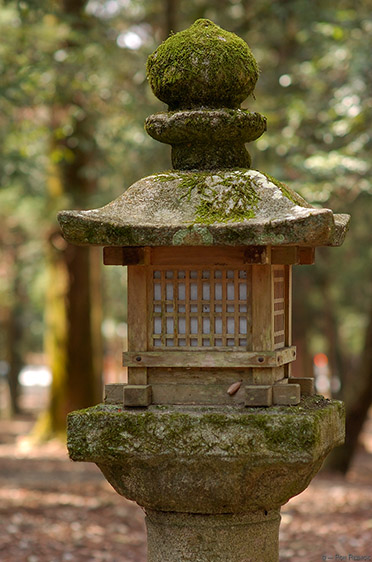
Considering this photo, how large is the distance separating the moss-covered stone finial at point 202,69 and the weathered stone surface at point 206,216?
50 cm

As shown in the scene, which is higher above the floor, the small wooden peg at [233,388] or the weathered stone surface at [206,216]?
the weathered stone surface at [206,216]

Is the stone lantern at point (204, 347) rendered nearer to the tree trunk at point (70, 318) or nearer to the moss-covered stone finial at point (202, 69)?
the moss-covered stone finial at point (202, 69)

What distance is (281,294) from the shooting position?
17.0 feet

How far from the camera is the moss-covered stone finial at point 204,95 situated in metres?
4.88

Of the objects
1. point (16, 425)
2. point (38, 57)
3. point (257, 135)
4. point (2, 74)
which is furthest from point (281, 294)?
point (16, 425)

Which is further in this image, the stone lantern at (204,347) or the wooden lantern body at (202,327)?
the wooden lantern body at (202,327)

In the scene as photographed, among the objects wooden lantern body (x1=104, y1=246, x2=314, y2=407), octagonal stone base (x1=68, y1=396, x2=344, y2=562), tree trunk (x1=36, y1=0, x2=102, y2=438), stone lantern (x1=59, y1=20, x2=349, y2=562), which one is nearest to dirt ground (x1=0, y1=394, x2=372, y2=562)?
tree trunk (x1=36, y1=0, x2=102, y2=438)

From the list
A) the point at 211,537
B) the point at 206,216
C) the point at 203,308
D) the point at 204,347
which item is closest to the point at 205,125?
the point at 206,216

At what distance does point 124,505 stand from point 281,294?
256 inches

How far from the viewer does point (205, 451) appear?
4.56 metres

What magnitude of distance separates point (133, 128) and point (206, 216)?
9.29m

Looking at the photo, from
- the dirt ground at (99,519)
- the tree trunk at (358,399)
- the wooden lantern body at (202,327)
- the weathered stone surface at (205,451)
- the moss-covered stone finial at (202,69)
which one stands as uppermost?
the moss-covered stone finial at (202,69)

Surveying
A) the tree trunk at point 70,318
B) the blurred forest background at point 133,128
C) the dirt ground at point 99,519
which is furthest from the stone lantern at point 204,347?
the tree trunk at point 70,318

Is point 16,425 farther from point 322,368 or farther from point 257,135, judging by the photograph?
point 322,368
